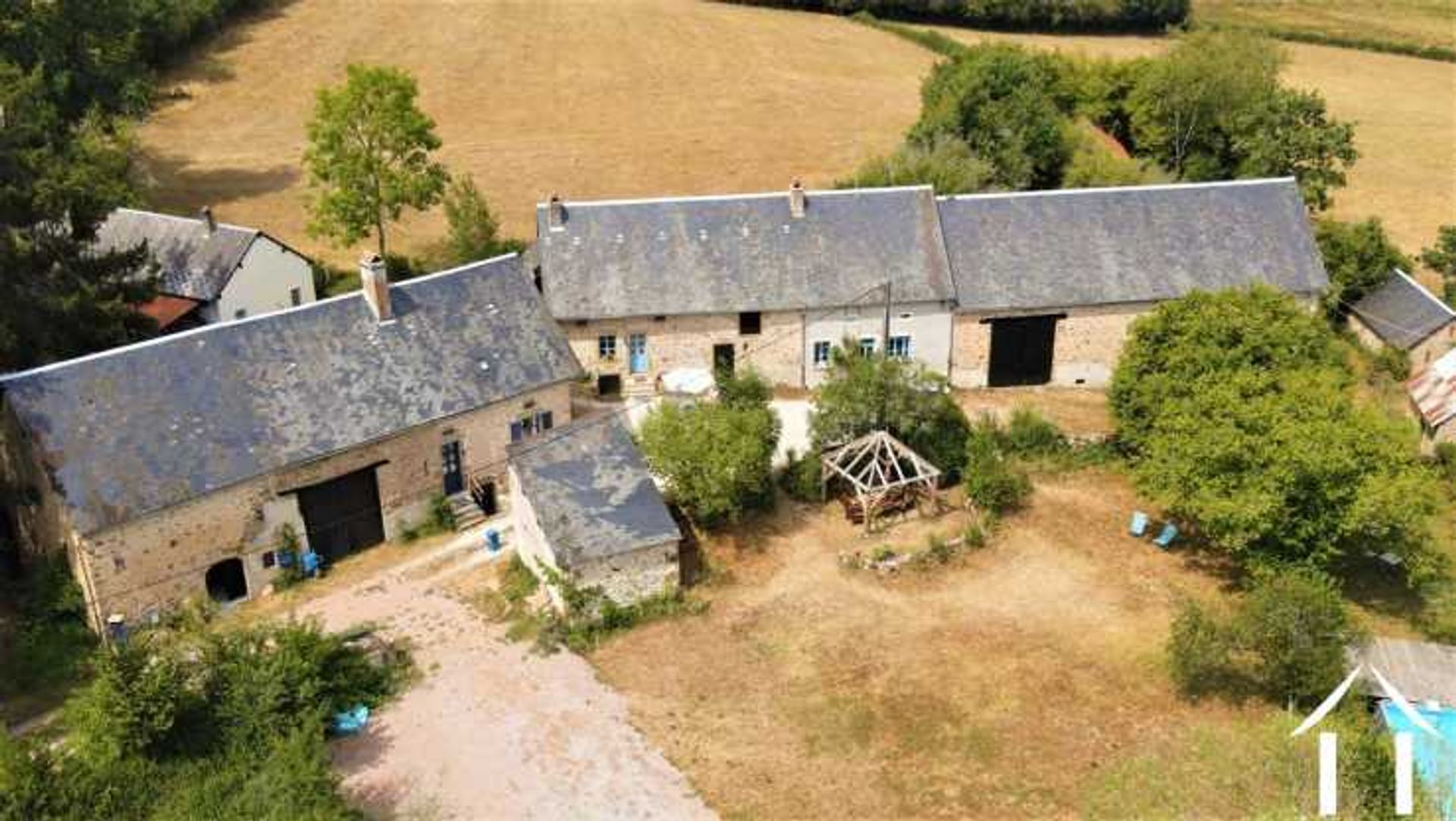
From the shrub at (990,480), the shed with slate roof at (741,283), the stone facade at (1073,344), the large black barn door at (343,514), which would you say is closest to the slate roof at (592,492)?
the large black barn door at (343,514)

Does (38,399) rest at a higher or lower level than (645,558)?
higher

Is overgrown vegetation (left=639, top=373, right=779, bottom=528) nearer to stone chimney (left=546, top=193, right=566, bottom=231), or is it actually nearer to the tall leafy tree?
stone chimney (left=546, top=193, right=566, bottom=231)

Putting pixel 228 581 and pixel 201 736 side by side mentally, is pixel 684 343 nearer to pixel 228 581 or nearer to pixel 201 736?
pixel 228 581

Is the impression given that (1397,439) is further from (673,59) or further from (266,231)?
(673,59)

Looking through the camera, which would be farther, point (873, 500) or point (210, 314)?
point (210, 314)

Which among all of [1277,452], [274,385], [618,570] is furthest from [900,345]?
[274,385]

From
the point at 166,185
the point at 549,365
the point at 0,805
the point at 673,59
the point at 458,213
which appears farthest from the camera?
the point at 673,59

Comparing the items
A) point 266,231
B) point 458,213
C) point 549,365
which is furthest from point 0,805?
point 266,231

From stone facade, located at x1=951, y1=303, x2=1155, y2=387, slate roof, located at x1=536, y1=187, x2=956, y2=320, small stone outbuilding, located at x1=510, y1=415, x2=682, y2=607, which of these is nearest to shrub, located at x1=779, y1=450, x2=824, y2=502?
small stone outbuilding, located at x1=510, y1=415, x2=682, y2=607
